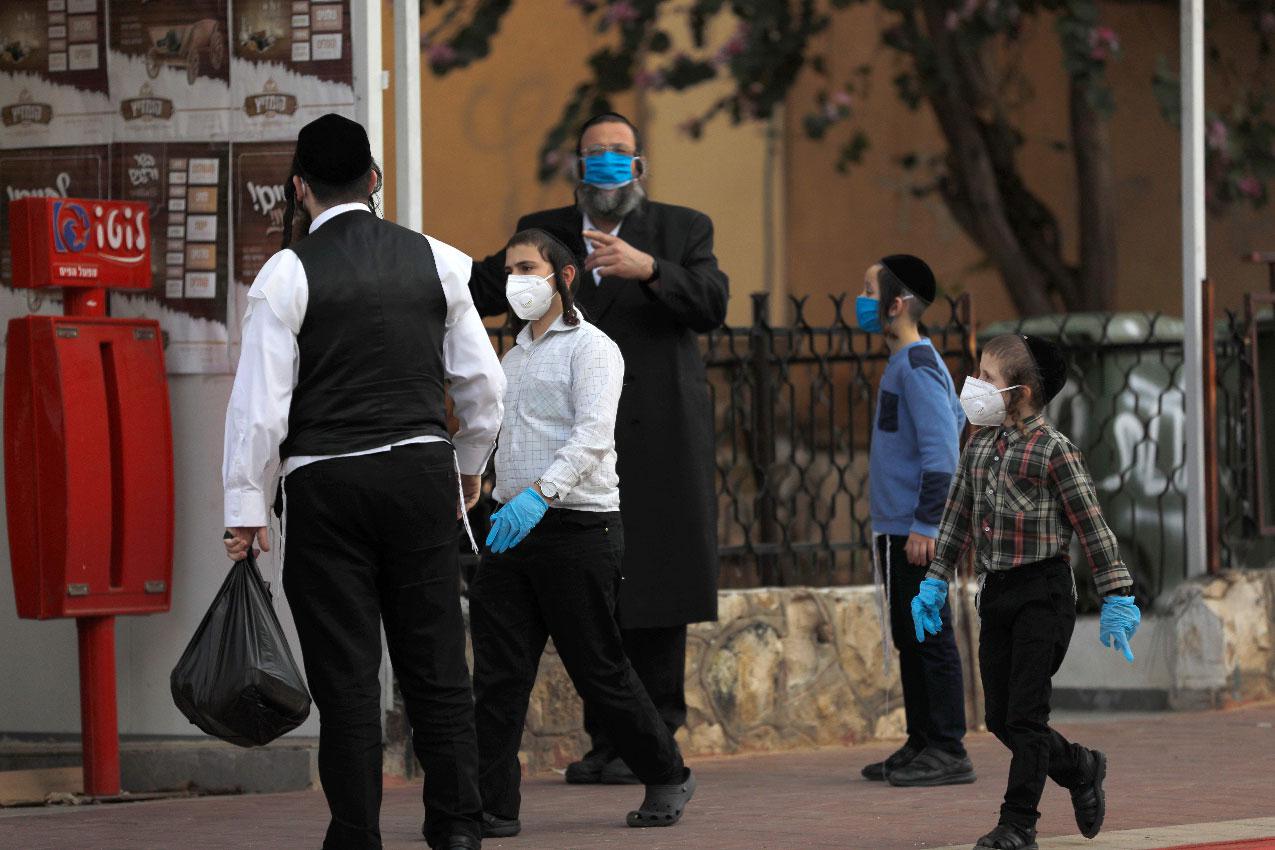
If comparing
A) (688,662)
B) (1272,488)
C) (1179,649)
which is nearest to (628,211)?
(688,662)

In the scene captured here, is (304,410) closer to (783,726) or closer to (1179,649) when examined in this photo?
(783,726)

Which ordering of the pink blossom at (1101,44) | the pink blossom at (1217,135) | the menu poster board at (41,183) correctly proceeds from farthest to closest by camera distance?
the pink blossom at (1217,135) → the pink blossom at (1101,44) → the menu poster board at (41,183)

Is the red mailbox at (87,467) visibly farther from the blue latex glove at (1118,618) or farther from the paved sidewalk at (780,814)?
the blue latex glove at (1118,618)

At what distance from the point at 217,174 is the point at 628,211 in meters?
1.44

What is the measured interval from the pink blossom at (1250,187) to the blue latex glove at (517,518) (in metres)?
7.45

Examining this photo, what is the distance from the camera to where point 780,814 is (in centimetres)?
639

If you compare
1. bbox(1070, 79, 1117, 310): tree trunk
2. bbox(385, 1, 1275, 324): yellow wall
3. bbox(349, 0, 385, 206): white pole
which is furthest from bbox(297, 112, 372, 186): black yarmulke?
bbox(385, 1, 1275, 324): yellow wall

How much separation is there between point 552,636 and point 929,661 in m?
1.66

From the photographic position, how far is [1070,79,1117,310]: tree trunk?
12977 millimetres

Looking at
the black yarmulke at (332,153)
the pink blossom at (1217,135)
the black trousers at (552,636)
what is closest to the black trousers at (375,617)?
the black yarmulke at (332,153)

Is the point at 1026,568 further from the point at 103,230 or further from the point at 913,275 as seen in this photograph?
the point at 103,230

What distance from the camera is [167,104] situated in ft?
23.9

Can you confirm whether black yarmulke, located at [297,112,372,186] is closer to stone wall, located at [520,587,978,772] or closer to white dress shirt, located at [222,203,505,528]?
white dress shirt, located at [222,203,505,528]

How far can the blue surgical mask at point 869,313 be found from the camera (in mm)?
7000
